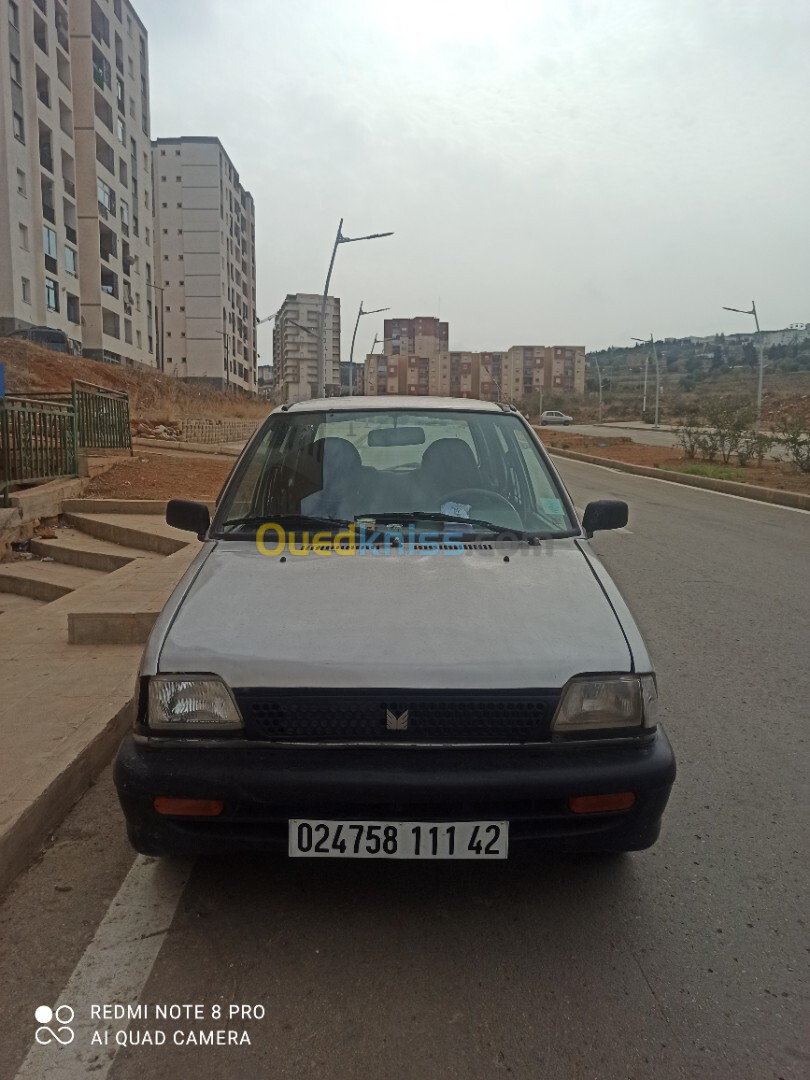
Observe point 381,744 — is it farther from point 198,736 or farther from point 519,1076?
point 519,1076

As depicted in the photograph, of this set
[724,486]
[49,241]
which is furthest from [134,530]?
[49,241]

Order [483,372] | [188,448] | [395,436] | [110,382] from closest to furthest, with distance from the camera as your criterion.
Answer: [395,436], [188,448], [110,382], [483,372]

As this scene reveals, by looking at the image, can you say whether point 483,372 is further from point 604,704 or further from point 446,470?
point 604,704

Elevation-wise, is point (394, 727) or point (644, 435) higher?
point (644, 435)

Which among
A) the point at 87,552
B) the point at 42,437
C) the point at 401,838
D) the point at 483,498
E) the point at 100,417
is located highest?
the point at 100,417

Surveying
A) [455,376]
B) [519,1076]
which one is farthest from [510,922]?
[455,376]

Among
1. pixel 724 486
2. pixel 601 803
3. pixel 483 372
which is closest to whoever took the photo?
pixel 601 803

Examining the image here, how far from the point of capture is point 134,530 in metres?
8.88

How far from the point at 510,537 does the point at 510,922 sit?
1499 millimetres

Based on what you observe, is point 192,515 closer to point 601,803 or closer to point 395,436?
point 395,436

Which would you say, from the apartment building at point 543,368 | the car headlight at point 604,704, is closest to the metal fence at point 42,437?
the car headlight at point 604,704

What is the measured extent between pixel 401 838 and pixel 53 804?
1593mm

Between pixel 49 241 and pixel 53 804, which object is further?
pixel 49 241

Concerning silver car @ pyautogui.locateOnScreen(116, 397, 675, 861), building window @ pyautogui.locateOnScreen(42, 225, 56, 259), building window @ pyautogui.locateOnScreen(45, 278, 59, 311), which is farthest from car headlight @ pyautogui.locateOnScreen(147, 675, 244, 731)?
building window @ pyautogui.locateOnScreen(42, 225, 56, 259)
